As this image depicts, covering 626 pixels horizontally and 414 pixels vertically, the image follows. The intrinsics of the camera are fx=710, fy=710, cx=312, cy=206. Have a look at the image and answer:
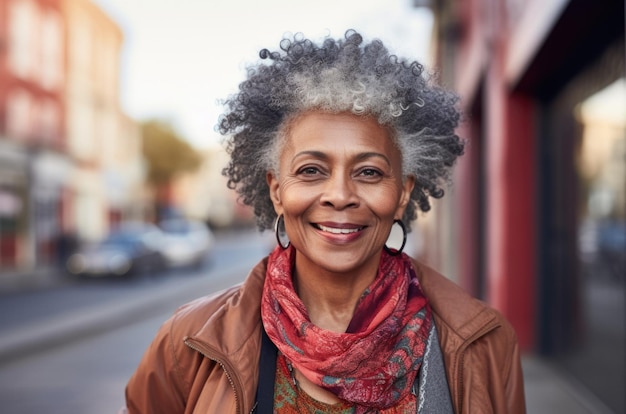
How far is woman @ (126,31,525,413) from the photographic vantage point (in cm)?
199

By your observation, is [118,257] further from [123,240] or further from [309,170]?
[309,170]

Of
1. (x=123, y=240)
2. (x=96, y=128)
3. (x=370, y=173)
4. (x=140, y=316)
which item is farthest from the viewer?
(x=96, y=128)

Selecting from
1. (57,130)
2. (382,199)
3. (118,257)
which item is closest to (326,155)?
(382,199)

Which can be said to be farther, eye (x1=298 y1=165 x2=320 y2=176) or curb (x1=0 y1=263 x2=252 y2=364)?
curb (x1=0 y1=263 x2=252 y2=364)

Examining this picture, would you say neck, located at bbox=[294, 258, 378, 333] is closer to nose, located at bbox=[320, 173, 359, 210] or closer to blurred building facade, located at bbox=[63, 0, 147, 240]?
nose, located at bbox=[320, 173, 359, 210]

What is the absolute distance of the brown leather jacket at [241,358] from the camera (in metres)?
1.98

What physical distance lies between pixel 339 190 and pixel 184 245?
21226 millimetres

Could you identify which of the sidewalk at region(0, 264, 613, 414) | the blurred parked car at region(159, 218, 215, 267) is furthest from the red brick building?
the sidewalk at region(0, 264, 613, 414)

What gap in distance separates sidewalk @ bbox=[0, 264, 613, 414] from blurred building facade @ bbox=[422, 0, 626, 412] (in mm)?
138

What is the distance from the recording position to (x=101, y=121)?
109 feet

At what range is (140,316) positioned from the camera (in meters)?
12.3

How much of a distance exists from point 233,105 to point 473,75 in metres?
8.50

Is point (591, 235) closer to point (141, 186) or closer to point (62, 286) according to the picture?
point (62, 286)

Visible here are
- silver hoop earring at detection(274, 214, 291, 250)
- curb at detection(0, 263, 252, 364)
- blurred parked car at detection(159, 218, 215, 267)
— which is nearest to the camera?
silver hoop earring at detection(274, 214, 291, 250)
